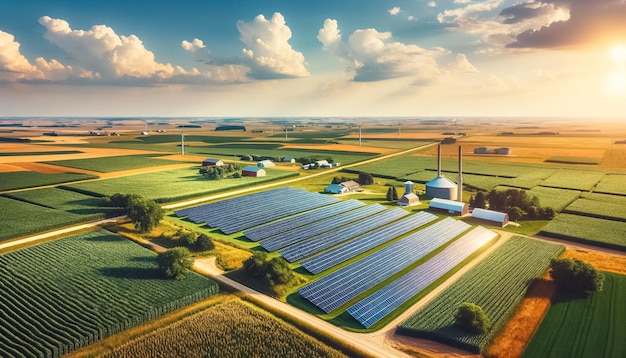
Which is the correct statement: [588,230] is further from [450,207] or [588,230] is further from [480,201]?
[450,207]

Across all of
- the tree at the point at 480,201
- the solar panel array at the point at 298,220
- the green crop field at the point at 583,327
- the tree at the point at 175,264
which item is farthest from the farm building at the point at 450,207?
the tree at the point at 175,264

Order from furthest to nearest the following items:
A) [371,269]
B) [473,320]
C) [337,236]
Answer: [337,236] < [371,269] < [473,320]

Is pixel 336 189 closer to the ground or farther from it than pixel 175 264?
farther from it

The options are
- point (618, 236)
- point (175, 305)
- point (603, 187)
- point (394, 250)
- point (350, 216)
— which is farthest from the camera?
point (603, 187)

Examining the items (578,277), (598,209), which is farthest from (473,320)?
(598,209)

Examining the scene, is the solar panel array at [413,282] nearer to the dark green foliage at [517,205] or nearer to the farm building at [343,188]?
the dark green foliage at [517,205]

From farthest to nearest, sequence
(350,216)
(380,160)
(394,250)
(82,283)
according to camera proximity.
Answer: (380,160), (350,216), (394,250), (82,283)

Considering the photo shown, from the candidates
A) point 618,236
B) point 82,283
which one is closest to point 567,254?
point 618,236

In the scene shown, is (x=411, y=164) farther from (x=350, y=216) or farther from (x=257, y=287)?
(x=257, y=287)
